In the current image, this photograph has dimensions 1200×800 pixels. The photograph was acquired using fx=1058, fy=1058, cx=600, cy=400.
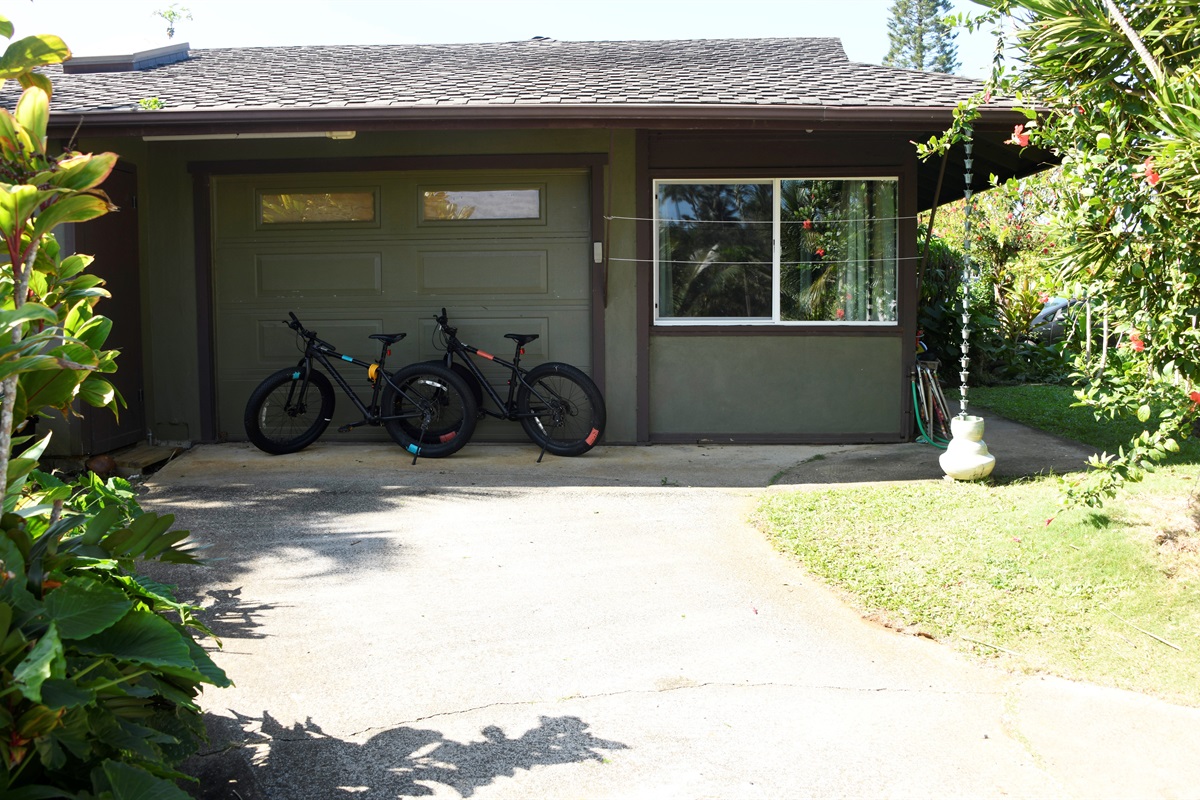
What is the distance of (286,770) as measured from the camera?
3.11 metres

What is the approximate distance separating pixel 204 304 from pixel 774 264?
14.8 ft

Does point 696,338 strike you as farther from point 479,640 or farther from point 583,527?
point 479,640

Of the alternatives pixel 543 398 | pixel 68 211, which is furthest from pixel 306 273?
pixel 68 211

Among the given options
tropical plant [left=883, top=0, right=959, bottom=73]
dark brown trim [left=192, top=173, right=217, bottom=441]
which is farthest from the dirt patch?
tropical plant [left=883, top=0, right=959, bottom=73]

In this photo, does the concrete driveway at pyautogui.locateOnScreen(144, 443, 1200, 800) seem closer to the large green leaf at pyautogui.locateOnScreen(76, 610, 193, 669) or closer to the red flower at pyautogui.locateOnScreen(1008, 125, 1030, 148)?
the large green leaf at pyautogui.locateOnScreen(76, 610, 193, 669)

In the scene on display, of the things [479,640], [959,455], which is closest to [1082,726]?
[479,640]

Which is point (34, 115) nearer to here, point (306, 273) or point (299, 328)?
point (299, 328)

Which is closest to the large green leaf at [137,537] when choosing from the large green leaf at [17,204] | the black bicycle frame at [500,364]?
the large green leaf at [17,204]

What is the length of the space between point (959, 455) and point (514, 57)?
585cm

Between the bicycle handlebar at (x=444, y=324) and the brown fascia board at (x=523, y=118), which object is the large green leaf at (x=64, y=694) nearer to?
the brown fascia board at (x=523, y=118)

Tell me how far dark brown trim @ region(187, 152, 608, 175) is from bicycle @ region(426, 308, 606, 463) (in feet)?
4.04

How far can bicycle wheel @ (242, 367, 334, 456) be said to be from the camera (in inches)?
307

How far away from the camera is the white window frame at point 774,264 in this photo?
326 inches

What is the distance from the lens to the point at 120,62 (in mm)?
10070
